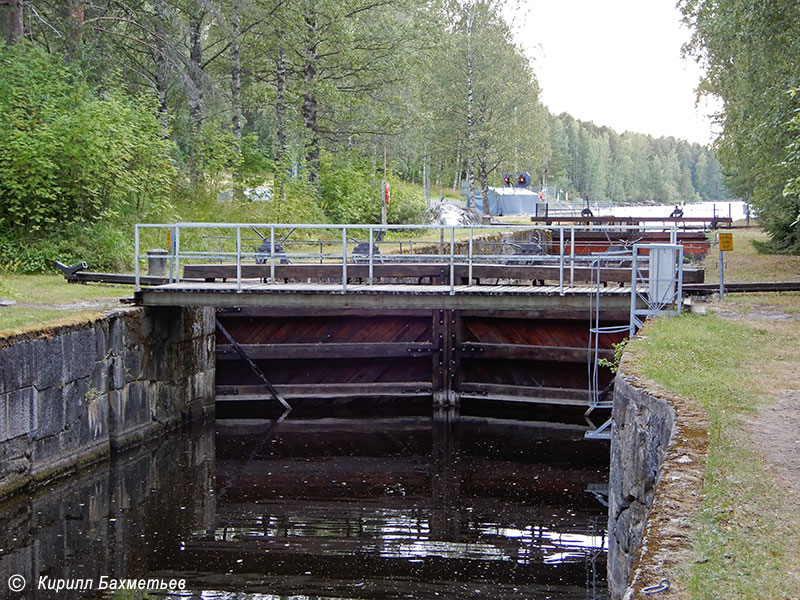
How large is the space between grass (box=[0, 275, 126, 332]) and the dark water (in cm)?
218

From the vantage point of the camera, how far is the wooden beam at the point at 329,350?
675 inches

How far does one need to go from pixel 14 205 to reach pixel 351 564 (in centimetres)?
1372

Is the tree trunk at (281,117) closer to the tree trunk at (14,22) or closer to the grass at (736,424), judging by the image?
the tree trunk at (14,22)

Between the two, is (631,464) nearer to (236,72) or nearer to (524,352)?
(524,352)

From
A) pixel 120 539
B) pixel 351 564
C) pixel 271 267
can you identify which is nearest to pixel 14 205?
pixel 271 267

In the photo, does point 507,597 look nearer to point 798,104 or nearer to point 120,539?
point 120,539

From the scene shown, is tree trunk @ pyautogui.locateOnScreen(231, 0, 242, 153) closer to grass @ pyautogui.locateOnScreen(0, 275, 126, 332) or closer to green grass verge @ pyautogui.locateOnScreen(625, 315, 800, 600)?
grass @ pyautogui.locateOnScreen(0, 275, 126, 332)

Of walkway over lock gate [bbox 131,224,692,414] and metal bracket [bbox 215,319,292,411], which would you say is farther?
metal bracket [bbox 215,319,292,411]

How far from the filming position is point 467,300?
14.3 m

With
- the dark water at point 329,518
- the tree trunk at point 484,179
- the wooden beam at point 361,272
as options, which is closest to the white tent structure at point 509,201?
the tree trunk at point 484,179

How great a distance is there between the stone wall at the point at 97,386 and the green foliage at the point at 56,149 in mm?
5690

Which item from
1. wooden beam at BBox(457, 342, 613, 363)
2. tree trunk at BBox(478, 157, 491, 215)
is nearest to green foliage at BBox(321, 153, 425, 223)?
wooden beam at BBox(457, 342, 613, 363)
